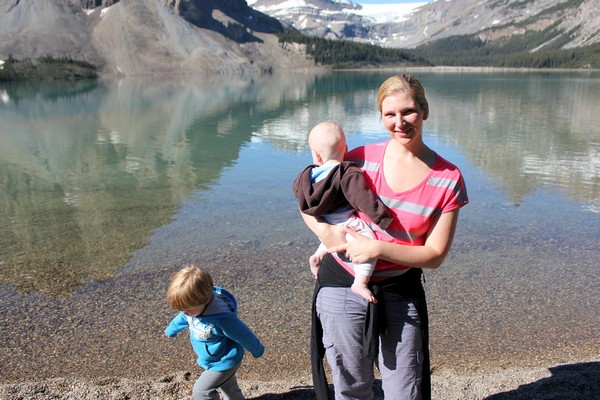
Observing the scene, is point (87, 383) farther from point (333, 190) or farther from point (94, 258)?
point (94, 258)

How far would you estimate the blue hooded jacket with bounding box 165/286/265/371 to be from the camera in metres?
4.05

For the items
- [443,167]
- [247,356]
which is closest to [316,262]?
[443,167]

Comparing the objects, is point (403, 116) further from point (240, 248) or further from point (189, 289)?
point (240, 248)

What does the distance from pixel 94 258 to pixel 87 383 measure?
483 centimetres

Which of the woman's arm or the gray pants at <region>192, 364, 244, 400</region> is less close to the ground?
the woman's arm

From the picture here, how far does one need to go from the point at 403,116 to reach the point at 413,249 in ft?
2.60

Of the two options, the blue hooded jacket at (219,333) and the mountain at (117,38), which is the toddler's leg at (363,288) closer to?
the blue hooded jacket at (219,333)

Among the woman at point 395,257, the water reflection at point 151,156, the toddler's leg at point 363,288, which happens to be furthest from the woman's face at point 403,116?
the water reflection at point 151,156

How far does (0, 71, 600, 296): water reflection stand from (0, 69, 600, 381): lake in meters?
0.08

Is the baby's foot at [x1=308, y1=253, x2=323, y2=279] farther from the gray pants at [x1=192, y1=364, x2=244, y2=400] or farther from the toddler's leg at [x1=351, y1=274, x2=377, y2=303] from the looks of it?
the gray pants at [x1=192, y1=364, x2=244, y2=400]

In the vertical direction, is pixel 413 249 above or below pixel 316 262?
above

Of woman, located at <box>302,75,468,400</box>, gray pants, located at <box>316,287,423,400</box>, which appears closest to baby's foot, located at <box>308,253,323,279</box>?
woman, located at <box>302,75,468,400</box>

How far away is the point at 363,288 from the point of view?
10.5ft

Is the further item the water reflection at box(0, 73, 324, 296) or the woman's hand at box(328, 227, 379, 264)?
the water reflection at box(0, 73, 324, 296)
